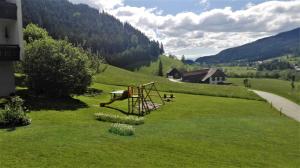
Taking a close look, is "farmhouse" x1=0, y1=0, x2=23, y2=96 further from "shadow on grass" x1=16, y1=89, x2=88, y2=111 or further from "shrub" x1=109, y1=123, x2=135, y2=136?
"shrub" x1=109, y1=123, x2=135, y2=136

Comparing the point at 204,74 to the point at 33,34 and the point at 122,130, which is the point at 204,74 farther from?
the point at 122,130

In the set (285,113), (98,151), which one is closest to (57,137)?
(98,151)

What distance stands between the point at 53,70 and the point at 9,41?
17.7 feet

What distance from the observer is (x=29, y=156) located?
1828 cm

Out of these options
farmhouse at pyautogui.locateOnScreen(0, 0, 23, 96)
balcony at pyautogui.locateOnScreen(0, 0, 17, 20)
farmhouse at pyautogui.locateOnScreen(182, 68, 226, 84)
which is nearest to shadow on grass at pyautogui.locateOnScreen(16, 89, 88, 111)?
farmhouse at pyautogui.locateOnScreen(0, 0, 23, 96)

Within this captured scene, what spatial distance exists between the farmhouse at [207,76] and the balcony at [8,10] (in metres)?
140

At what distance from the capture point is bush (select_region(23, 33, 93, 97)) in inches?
1639

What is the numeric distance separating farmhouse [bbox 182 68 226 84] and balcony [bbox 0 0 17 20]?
458ft

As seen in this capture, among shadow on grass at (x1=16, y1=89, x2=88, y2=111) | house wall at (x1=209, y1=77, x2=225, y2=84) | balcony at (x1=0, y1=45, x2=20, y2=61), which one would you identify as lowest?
house wall at (x1=209, y1=77, x2=225, y2=84)

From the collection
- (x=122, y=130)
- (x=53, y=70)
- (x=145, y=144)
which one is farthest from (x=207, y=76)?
(x=145, y=144)

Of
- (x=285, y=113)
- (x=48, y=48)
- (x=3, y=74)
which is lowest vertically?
(x=285, y=113)

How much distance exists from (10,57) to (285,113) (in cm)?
3656

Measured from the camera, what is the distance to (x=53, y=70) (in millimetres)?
41469

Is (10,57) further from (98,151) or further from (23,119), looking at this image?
(98,151)
